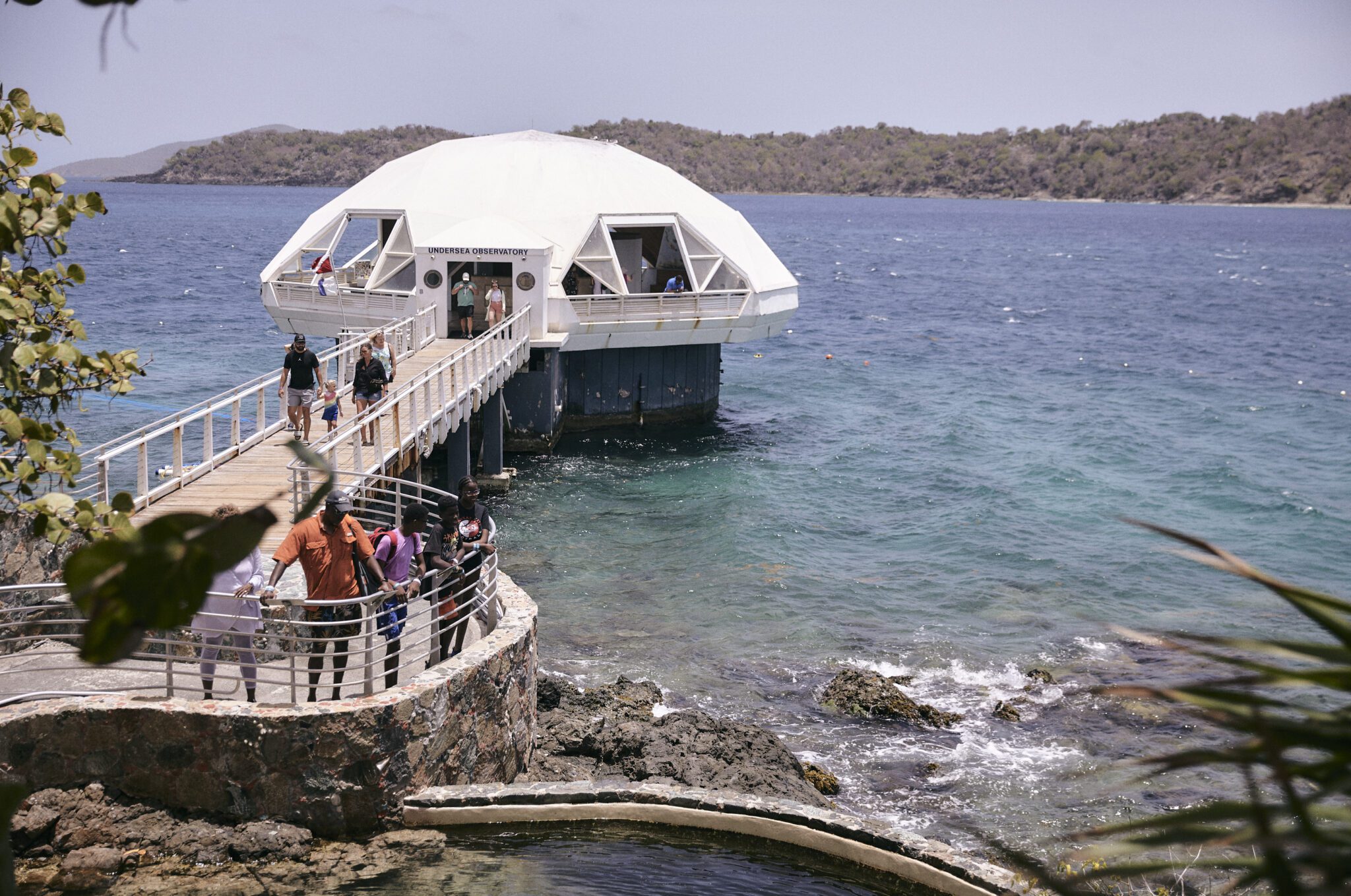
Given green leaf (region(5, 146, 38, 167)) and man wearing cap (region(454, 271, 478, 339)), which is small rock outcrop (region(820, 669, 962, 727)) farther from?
man wearing cap (region(454, 271, 478, 339))

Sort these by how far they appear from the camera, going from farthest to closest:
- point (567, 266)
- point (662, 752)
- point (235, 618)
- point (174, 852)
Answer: point (567, 266)
point (662, 752)
point (235, 618)
point (174, 852)

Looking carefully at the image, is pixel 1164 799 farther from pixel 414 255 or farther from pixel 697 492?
pixel 414 255

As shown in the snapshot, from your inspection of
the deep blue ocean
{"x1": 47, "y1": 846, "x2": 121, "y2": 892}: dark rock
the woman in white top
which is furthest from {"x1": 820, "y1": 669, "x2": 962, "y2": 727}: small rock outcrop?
{"x1": 47, "y1": 846, "x2": 121, "y2": 892}: dark rock

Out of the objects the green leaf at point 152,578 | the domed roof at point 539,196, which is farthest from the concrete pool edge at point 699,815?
the domed roof at point 539,196

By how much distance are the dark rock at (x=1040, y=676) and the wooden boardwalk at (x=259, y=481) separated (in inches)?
349

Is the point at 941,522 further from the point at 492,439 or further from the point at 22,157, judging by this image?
the point at 22,157

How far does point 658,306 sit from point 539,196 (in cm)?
477

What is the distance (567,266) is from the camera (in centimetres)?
2839

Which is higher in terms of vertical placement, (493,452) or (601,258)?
(601,258)

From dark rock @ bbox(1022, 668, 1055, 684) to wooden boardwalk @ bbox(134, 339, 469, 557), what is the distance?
887 centimetres

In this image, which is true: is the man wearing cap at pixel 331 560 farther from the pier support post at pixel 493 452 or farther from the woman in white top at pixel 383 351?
the pier support post at pixel 493 452

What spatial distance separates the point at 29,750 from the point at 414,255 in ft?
62.6

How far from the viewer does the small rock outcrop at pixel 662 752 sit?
11508 mm

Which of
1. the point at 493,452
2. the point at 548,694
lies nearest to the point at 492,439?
the point at 493,452
